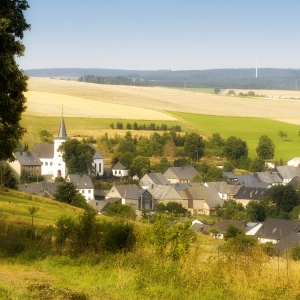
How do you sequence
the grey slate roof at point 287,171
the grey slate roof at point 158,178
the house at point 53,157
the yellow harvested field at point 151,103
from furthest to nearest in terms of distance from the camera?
the yellow harvested field at point 151,103 → the house at point 53,157 → the grey slate roof at point 287,171 → the grey slate roof at point 158,178

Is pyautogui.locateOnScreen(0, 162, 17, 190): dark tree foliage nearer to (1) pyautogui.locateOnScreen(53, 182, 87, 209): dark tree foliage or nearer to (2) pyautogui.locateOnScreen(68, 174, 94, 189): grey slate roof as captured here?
(1) pyautogui.locateOnScreen(53, 182, 87, 209): dark tree foliage

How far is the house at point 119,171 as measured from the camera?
67875mm

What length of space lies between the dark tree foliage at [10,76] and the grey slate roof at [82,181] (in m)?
44.3

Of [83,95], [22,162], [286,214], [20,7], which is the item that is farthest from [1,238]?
[83,95]

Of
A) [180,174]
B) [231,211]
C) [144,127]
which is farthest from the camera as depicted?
[144,127]

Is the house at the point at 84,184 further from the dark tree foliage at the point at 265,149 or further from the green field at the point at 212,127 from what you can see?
the dark tree foliage at the point at 265,149

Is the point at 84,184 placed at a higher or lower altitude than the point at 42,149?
lower

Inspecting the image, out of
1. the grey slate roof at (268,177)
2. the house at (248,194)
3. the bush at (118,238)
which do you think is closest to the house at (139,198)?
the house at (248,194)

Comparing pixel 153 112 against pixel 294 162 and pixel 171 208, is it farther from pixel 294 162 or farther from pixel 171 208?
A: pixel 171 208

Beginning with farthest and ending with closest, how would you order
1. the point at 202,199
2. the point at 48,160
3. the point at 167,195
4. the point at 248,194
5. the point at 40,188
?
the point at 48,160 → the point at 248,194 → the point at 167,195 → the point at 202,199 → the point at 40,188

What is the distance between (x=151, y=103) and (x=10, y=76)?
98228 mm

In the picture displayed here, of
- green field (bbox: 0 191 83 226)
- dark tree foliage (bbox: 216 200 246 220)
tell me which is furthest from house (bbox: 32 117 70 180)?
green field (bbox: 0 191 83 226)

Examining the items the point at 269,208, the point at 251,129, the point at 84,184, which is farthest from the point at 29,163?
the point at 251,129

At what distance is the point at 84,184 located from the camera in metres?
58.3
